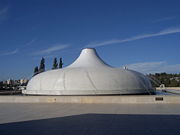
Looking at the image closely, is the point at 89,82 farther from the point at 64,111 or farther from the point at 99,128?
the point at 99,128

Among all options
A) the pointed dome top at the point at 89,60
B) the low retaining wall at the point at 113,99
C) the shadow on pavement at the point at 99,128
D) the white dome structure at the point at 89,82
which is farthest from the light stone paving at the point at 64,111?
the pointed dome top at the point at 89,60

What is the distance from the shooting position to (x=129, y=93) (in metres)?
18.6

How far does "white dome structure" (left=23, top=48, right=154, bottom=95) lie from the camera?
18188 millimetres

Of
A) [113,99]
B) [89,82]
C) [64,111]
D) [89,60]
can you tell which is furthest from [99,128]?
[89,60]

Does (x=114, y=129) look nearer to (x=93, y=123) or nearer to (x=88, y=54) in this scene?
(x=93, y=123)

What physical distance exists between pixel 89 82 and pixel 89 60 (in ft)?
15.0

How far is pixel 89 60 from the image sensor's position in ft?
73.9

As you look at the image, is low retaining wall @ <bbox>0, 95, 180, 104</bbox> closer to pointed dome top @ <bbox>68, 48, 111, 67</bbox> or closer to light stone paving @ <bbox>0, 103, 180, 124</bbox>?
light stone paving @ <bbox>0, 103, 180, 124</bbox>

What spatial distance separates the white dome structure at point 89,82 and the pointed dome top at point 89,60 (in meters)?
1.13

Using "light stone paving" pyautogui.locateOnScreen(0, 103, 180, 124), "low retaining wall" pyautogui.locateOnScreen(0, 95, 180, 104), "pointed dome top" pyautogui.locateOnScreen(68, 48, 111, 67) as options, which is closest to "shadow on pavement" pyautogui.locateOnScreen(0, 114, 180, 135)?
"light stone paving" pyautogui.locateOnScreen(0, 103, 180, 124)

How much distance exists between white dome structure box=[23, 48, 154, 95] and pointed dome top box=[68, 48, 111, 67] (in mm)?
1129

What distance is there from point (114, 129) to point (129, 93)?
39.5 feet

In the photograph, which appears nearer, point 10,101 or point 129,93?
point 10,101

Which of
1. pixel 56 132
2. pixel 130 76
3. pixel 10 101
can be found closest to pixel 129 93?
pixel 130 76
